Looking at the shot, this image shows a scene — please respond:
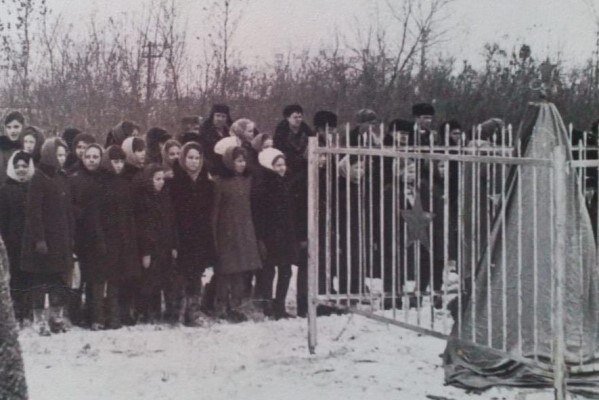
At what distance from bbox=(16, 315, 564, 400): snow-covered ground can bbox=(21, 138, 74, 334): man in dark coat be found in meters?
0.32

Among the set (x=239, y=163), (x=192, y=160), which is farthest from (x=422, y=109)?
(x=192, y=160)

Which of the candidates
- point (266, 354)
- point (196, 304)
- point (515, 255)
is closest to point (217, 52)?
point (196, 304)

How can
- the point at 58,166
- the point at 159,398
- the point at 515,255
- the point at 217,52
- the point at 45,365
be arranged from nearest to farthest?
the point at 159,398 < the point at 515,255 < the point at 45,365 < the point at 58,166 < the point at 217,52

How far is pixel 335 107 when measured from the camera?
13.4m

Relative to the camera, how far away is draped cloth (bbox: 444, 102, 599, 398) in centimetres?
607

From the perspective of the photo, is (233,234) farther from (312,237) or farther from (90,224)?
(312,237)

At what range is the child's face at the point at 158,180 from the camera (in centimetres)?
812

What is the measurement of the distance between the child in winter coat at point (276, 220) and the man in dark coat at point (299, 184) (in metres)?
0.12

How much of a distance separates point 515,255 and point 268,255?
9.80 ft

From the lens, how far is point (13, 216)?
7801mm

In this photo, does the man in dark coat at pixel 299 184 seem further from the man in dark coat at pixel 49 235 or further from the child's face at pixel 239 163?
the man in dark coat at pixel 49 235

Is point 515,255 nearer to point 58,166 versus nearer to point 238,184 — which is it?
point 238,184

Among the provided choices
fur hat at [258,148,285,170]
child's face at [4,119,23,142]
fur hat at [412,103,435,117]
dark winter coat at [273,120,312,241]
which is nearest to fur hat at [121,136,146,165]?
child's face at [4,119,23,142]

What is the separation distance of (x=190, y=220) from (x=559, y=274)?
3905 mm
